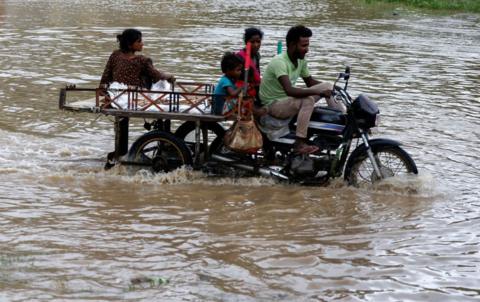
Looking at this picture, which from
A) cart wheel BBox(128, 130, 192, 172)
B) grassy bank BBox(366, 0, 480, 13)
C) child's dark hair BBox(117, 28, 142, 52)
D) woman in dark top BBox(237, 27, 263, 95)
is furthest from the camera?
grassy bank BBox(366, 0, 480, 13)

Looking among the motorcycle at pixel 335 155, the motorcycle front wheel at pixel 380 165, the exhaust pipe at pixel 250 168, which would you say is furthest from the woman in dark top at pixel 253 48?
the motorcycle front wheel at pixel 380 165

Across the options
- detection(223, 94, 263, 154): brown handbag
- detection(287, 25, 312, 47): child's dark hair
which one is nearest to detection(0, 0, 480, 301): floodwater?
detection(223, 94, 263, 154): brown handbag

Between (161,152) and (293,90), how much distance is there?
161 centimetres

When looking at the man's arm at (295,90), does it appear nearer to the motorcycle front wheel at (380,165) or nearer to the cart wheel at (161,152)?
the motorcycle front wheel at (380,165)

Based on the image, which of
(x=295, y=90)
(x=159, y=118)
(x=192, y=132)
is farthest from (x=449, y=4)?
(x=159, y=118)

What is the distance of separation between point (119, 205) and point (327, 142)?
86.1 inches

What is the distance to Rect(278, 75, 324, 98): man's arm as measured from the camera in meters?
7.87

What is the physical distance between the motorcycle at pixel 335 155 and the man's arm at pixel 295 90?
204 millimetres

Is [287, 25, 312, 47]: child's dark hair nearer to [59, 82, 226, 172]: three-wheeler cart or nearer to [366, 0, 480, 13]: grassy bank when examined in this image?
[59, 82, 226, 172]: three-wheeler cart

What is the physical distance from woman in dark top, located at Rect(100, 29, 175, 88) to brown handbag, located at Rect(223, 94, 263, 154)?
1170mm

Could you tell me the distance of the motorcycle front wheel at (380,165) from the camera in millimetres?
7812

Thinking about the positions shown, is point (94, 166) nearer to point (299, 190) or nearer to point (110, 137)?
point (110, 137)

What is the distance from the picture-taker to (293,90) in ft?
25.9

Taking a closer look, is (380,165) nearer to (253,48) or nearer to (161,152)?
(253,48)
